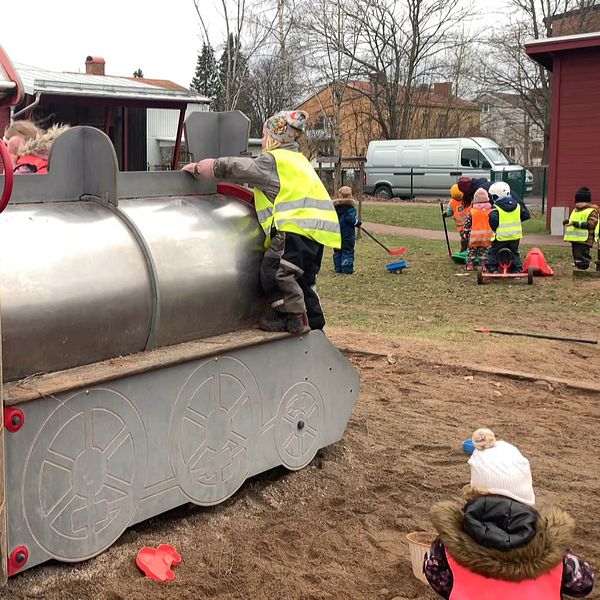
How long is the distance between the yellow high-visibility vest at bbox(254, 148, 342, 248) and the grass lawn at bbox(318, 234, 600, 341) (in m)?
4.19

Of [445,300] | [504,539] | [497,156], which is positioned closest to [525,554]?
[504,539]

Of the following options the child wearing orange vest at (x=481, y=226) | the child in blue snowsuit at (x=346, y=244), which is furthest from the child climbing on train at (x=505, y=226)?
the child in blue snowsuit at (x=346, y=244)

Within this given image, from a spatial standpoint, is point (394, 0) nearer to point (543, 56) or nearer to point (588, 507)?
point (543, 56)

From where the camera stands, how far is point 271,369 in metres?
4.33

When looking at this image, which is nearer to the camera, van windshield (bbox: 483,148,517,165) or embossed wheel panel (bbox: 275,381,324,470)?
embossed wheel panel (bbox: 275,381,324,470)

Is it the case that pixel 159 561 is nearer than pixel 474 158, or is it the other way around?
pixel 159 561

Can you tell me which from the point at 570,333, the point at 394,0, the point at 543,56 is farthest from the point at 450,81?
the point at 570,333

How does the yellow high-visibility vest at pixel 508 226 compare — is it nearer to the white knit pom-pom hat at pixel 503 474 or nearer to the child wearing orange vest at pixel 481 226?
the child wearing orange vest at pixel 481 226

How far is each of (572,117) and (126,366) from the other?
17.3 meters

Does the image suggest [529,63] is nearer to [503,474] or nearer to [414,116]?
[414,116]

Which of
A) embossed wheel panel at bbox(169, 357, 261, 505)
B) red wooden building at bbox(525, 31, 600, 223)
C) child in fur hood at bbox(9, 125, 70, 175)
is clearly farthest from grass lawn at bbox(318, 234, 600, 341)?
child in fur hood at bbox(9, 125, 70, 175)

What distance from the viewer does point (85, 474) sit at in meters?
3.39

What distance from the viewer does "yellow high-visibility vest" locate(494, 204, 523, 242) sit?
1283cm

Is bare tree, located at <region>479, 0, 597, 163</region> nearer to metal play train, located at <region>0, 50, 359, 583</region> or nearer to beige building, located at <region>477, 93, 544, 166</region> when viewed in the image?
beige building, located at <region>477, 93, 544, 166</region>
